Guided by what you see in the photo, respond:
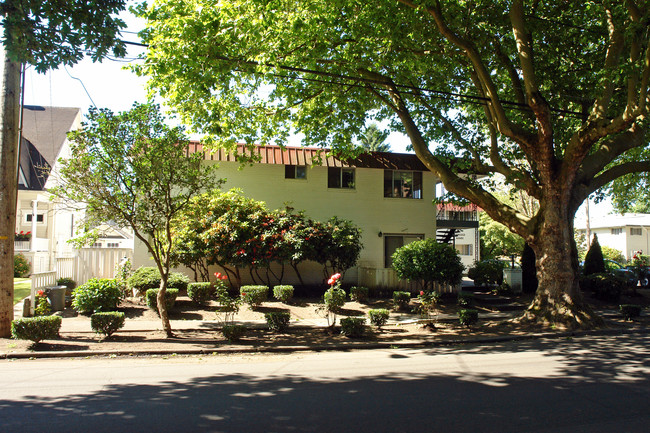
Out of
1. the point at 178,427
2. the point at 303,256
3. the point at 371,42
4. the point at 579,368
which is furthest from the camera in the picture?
the point at 303,256

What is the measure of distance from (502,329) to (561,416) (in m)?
7.55

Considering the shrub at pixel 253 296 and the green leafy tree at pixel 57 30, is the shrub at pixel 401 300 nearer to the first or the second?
the shrub at pixel 253 296

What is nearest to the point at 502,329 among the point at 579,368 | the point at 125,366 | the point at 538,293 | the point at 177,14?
the point at 538,293

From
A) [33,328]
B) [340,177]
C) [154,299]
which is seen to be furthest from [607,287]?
[33,328]

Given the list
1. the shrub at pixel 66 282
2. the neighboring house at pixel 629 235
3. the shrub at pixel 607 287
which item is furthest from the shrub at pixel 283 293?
the neighboring house at pixel 629 235

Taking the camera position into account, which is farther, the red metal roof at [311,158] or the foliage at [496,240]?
the foliage at [496,240]

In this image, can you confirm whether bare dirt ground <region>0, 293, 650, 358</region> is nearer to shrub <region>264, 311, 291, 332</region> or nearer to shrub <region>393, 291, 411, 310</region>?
shrub <region>264, 311, 291, 332</region>

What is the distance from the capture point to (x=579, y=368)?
7.80 metres

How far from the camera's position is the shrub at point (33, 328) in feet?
30.3

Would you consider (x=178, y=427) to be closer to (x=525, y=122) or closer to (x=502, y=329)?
(x=502, y=329)

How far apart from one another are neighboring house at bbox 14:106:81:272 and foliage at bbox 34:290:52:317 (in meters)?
5.24

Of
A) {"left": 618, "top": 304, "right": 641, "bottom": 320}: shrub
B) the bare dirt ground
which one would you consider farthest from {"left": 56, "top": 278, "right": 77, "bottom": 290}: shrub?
{"left": 618, "top": 304, "right": 641, "bottom": 320}: shrub

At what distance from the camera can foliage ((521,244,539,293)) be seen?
19.5 m

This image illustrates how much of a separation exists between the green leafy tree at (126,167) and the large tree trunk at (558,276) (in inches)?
368
